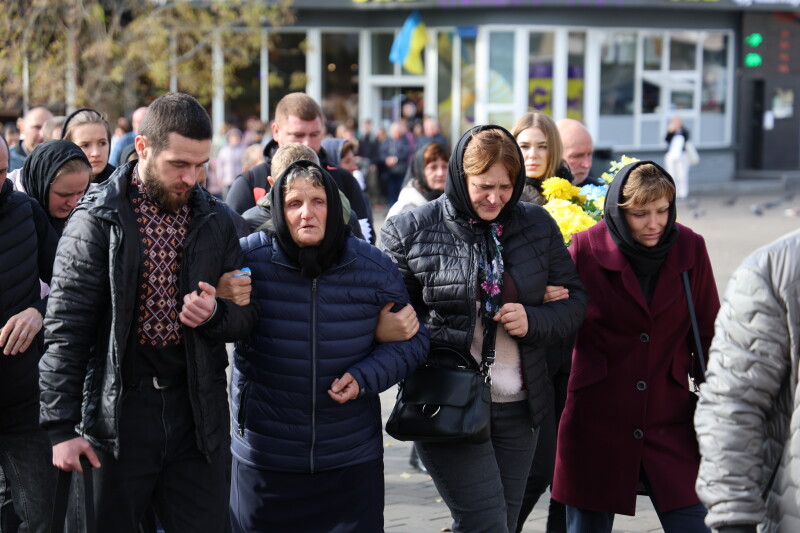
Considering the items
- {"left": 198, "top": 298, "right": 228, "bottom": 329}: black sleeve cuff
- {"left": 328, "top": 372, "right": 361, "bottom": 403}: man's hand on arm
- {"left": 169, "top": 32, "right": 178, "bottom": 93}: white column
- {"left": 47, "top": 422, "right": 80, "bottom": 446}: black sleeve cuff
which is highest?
{"left": 169, "top": 32, "right": 178, "bottom": 93}: white column

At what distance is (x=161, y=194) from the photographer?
3.99 m

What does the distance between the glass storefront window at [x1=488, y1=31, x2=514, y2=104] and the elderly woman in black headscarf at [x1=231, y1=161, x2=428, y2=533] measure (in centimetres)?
2400

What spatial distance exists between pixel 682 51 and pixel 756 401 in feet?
91.2

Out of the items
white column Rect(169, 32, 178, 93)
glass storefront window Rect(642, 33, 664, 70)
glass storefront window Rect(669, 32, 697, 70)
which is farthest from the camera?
glass storefront window Rect(669, 32, 697, 70)

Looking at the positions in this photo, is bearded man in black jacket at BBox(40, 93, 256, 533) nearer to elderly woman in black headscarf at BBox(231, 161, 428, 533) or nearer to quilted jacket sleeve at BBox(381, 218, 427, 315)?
elderly woman in black headscarf at BBox(231, 161, 428, 533)

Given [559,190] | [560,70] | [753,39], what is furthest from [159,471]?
[753,39]

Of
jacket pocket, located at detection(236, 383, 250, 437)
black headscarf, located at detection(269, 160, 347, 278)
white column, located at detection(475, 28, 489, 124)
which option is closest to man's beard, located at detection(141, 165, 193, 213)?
black headscarf, located at detection(269, 160, 347, 278)

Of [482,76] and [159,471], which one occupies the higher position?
[482,76]

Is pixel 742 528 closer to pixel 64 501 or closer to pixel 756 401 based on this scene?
pixel 756 401

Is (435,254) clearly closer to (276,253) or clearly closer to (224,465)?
(276,253)

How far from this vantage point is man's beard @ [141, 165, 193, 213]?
13.1 ft

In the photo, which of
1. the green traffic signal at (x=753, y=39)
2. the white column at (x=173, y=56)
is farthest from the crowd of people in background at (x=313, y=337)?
the green traffic signal at (x=753, y=39)

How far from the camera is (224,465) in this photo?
4.24 metres

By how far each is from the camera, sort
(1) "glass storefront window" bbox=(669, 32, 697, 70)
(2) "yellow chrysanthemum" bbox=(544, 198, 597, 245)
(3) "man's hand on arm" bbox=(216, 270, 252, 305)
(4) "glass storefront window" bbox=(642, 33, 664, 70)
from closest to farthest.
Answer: (3) "man's hand on arm" bbox=(216, 270, 252, 305), (2) "yellow chrysanthemum" bbox=(544, 198, 597, 245), (4) "glass storefront window" bbox=(642, 33, 664, 70), (1) "glass storefront window" bbox=(669, 32, 697, 70)
